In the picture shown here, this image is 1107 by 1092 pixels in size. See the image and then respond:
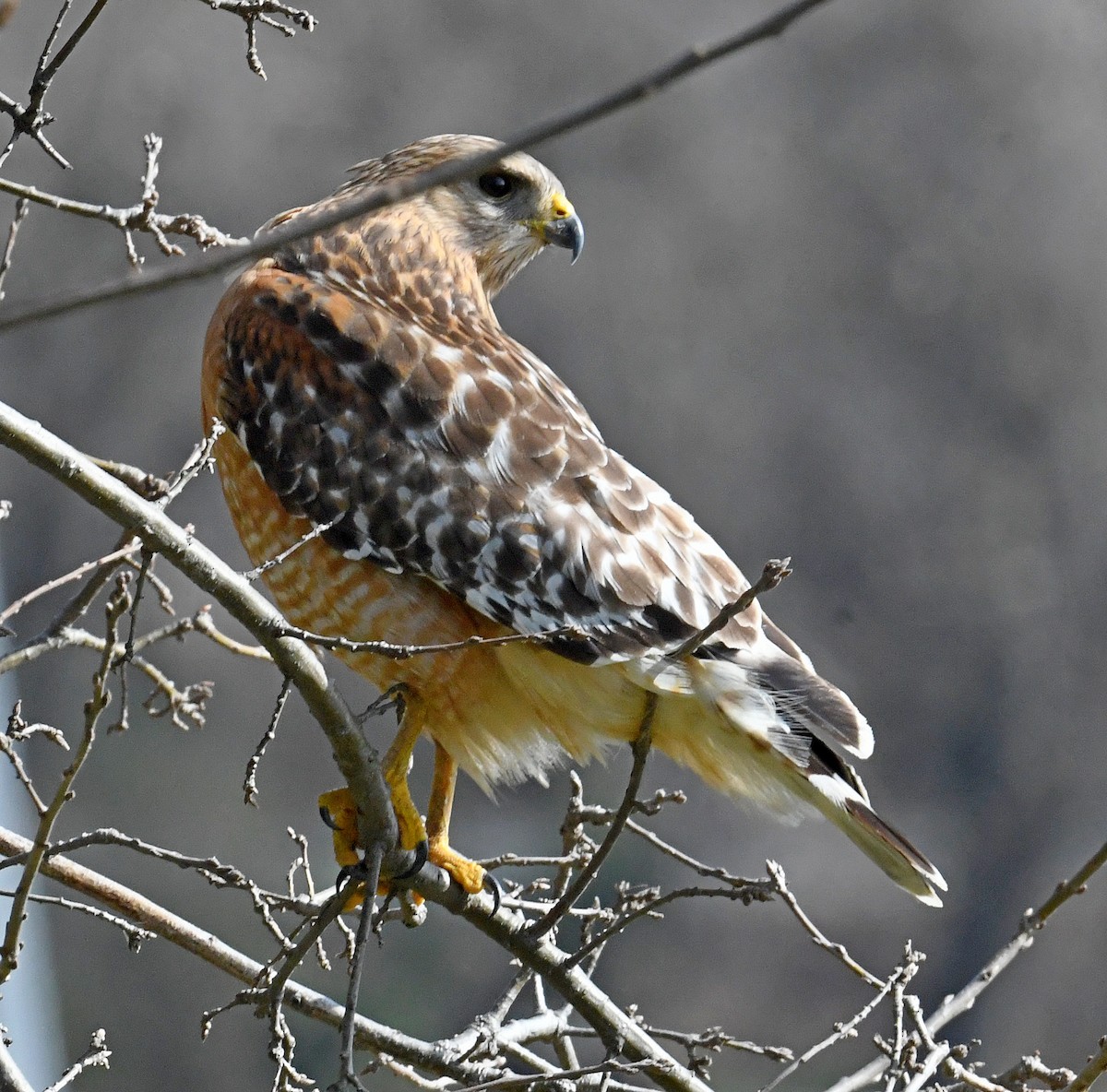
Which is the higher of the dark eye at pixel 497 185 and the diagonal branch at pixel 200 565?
the dark eye at pixel 497 185

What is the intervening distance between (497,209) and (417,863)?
4.85 ft

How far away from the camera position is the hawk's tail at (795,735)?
201cm

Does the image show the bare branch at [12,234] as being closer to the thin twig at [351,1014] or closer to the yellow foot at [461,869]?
the thin twig at [351,1014]

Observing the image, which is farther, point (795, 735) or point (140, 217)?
point (795, 735)

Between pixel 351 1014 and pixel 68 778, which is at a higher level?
pixel 68 778

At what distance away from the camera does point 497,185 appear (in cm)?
291

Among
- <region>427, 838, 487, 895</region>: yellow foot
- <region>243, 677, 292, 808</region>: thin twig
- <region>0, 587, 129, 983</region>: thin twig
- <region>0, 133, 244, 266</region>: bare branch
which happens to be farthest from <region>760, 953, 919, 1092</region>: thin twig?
<region>0, 133, 244, 266</region>: bare branch

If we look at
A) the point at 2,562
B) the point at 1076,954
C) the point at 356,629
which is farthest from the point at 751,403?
the point at 356,629

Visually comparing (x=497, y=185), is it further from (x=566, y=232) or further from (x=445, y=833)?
(x=445, y=833)

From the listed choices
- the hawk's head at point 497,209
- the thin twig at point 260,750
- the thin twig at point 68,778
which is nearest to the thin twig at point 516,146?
the thin twig at point 68,778

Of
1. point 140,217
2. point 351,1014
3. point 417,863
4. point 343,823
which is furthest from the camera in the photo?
point 343,823

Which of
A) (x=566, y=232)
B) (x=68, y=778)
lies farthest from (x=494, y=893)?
(x=566, y=232)

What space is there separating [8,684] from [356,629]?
253cm

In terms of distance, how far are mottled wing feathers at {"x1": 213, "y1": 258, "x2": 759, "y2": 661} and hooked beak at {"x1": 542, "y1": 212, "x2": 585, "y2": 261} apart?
0.51 meters
